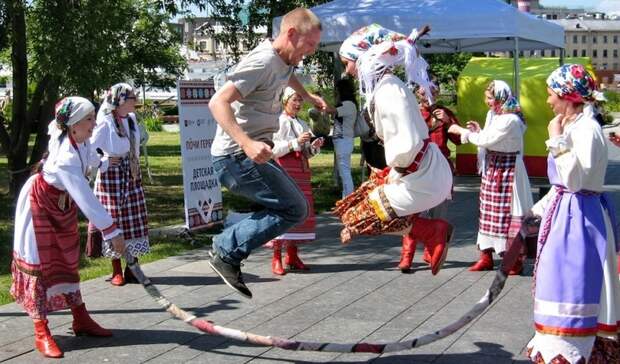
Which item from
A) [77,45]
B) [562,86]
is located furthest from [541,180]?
[562,86]

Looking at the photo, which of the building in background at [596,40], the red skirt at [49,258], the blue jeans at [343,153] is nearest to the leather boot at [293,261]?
the red skirt at [49,258]

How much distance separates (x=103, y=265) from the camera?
866cm

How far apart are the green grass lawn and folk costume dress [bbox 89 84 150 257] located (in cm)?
69

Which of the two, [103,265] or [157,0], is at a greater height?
[157,0]

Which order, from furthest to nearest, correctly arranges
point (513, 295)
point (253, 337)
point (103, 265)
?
1. point (103, 265)
2. point (513, 295)
3. point (253, 337)

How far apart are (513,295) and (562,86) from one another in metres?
3.09

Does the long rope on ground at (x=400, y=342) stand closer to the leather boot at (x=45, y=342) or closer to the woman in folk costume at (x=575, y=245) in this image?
the woman in folk costume at (x=575, y=245)

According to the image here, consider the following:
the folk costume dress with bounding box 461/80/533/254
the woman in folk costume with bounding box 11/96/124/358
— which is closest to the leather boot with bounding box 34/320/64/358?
the woman in folk costume with bounding box 11/96/124/358

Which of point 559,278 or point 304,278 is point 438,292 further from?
point 559,278

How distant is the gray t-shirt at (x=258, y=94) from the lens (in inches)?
194

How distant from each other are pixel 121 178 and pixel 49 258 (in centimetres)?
217

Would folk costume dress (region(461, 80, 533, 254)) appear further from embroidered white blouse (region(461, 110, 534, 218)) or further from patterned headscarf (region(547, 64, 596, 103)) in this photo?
patterned headscarf (region(547, 64, 596, 103))

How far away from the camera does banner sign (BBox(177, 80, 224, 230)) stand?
10000 mm

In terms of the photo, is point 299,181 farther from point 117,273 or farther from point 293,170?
point 117,273
